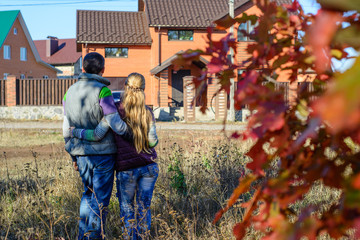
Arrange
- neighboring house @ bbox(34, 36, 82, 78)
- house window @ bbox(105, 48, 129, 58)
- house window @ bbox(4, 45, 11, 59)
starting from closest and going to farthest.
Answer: house window @ bbox(105, 48, 129, 58) < house window @ bbox(4, 45, 11, 59) < neighboring house @ bbox(34, 36, 82, 78)

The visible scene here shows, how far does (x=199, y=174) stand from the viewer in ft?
17.2

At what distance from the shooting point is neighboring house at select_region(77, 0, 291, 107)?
2494cm

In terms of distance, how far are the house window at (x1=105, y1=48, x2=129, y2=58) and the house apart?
14.3 meters

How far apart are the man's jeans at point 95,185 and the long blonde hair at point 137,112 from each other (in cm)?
32

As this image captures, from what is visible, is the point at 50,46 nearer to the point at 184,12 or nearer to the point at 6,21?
the point at 6,21

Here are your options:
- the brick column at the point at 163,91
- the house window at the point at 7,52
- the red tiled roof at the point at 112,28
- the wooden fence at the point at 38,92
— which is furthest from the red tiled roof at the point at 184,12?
the house window at the point at 7,52

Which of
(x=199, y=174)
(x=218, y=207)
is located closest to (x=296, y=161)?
(x=218, y=207)

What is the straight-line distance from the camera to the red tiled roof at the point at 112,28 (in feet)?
84.0

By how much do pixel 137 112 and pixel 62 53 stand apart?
5376cm

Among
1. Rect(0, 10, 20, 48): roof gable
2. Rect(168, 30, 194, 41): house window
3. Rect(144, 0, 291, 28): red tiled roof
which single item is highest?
Rect(0, 10, 20, 48): roof gable

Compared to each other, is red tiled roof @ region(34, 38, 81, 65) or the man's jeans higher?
red tiled roof @ region(34, 38, 81, 65)

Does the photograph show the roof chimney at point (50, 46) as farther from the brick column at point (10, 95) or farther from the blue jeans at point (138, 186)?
the blue jeans at point (138, 186)

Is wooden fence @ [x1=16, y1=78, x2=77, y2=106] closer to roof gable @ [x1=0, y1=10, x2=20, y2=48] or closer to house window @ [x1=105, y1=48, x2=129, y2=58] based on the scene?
house window @ [x1=105, y1=48, x2=129, y2=58]

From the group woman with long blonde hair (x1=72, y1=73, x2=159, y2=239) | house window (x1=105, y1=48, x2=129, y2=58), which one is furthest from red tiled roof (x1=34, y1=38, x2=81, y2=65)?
woman with long blonde hair (x1=72, y1=73, x2=159, y2=239)
